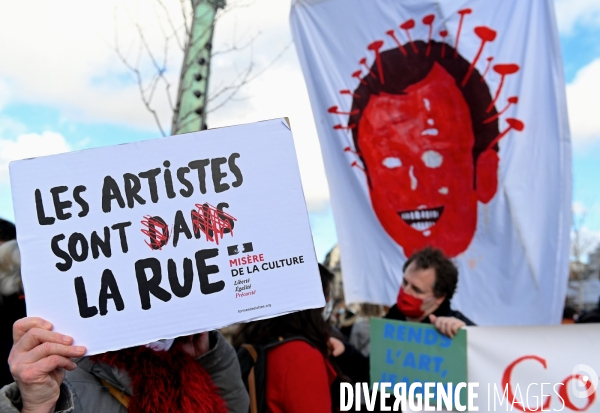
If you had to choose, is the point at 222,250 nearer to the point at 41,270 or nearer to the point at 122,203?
the point at 122,203

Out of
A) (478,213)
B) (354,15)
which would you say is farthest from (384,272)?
(354,15)

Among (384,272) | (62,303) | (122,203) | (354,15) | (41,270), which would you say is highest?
(354,15)

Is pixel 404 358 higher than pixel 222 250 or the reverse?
the reverse

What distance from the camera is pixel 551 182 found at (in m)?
3.48

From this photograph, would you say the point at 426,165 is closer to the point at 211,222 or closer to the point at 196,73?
the point at 196,73

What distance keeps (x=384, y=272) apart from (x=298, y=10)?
220 cm

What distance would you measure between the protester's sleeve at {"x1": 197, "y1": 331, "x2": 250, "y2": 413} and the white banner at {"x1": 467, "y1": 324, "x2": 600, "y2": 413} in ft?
4.35

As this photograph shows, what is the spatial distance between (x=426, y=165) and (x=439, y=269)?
36.4 inches

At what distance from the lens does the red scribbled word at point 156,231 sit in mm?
1748

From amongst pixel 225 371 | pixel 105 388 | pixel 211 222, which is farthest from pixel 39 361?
pixel 225 371

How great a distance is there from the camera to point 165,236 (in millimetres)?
1757

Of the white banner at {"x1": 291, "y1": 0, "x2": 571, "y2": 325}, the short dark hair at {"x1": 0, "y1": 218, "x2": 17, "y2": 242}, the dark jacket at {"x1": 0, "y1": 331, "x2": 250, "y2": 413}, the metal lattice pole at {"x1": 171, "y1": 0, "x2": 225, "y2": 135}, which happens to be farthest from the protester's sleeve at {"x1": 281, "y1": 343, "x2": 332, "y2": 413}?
the metal lattice pole at {"x1": 171, "y1": 0, "x2": 225, "y2": 135}

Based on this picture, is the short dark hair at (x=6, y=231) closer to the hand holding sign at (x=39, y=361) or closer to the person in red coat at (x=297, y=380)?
the person in red coat at (x=297, y=380)

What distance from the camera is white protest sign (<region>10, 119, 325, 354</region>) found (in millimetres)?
1684
